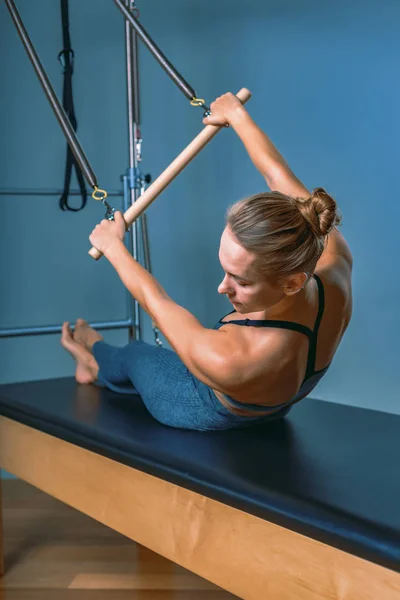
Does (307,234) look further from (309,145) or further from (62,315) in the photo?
(62,315)

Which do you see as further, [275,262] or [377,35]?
[377,35]

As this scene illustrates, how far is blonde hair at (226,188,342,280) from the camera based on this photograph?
150cm

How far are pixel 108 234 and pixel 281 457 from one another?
2.40ft

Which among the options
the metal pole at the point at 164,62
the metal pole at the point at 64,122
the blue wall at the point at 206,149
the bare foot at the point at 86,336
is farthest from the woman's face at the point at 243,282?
the blue wall at the point at 206,149

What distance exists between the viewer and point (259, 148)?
2.13 metres

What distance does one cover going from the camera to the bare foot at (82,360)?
2.59 meters

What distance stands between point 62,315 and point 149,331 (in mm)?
424

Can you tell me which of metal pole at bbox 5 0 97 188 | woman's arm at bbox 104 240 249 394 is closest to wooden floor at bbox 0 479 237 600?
woman's arm at bbox 104 240 249 394

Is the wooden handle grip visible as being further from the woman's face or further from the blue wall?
the blue wall

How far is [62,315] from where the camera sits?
3527mm

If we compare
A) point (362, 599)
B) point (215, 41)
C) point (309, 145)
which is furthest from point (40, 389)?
point (215, 41)

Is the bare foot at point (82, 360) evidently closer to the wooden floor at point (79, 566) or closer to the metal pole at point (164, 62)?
the wooden floor at point (79, 566)

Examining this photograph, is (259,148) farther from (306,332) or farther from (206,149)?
(206,149)

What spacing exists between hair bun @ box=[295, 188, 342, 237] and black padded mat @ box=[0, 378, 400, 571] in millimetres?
500
